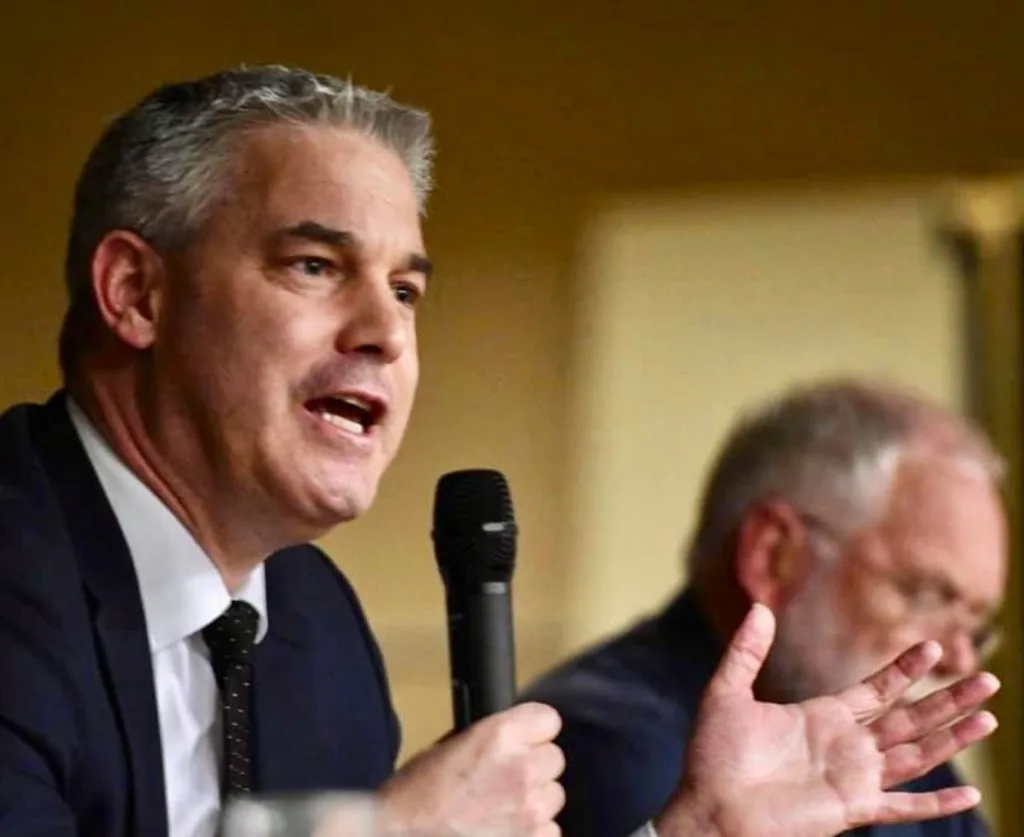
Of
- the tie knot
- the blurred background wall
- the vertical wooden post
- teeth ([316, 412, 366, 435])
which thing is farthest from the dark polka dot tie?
the vertical wooden post

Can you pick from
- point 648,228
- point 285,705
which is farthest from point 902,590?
point 648,228

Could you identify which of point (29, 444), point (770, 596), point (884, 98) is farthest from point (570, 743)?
point (884, 98)

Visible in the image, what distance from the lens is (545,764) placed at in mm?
974

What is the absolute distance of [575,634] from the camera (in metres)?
2.62

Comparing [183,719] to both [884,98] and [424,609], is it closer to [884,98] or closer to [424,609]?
[424,609]

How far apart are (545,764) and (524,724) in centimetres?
3

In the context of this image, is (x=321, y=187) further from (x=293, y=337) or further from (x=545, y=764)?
(x=545, y=764)

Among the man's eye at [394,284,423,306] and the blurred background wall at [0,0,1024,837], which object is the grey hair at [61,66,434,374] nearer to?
the man's eye at [394,284,423,306]

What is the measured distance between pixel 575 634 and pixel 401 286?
1.49m

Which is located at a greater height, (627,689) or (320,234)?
(320,234)

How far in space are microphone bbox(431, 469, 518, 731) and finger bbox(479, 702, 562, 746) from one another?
11 millimetres

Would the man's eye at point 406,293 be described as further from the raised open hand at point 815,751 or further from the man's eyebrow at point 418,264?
the raised open hand at point 815,751

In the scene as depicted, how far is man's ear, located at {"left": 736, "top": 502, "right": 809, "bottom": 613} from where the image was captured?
1707mm

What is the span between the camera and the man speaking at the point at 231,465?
1.09m
